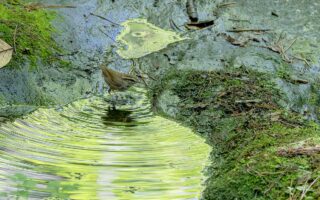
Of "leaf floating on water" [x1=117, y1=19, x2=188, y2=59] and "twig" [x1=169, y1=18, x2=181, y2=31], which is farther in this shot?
"twig" [x1=169, y1=18, x2=181, y2=31]

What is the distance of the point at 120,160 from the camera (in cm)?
462

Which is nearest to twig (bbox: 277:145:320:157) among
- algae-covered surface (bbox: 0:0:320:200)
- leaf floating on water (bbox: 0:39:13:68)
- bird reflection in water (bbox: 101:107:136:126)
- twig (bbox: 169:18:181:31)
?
algae-covered surface (bbox: 0:0:320:200)

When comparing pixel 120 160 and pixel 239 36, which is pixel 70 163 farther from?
pixel 239 36

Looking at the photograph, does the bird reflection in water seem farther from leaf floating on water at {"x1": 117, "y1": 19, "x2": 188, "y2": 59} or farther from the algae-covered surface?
leaf floating on water at {"x1": 117, "y1": 19, "x2": 188, "y2": 59}

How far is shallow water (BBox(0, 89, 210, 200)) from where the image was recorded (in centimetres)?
416

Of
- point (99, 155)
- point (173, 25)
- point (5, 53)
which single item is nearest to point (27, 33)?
point (5, 53)

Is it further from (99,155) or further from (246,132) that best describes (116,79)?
(246,132)

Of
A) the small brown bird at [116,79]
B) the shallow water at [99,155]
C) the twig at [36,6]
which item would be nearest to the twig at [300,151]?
the shallow water at [99,155]

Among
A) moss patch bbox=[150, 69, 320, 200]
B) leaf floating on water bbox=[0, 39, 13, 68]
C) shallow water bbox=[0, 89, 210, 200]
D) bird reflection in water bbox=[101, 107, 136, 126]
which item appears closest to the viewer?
moss patch bbox=[150, 69, 320, 200]

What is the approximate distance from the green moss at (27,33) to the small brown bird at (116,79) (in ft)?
1.99

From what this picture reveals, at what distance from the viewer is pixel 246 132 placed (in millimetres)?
4836

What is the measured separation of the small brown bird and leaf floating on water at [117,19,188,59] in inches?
19.8

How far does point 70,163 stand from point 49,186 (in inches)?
16.0

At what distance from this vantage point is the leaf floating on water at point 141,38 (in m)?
6.27
